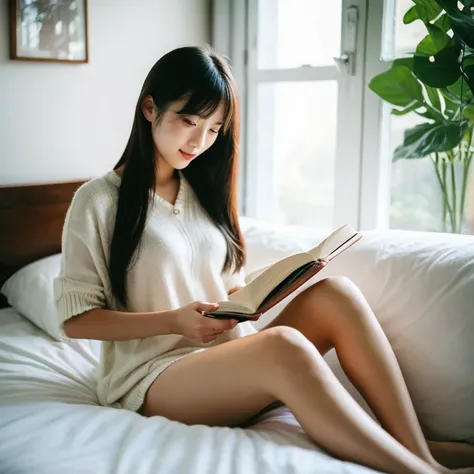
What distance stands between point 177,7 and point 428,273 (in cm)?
154

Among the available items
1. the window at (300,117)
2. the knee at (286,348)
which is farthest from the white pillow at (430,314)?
the window at (300,117)

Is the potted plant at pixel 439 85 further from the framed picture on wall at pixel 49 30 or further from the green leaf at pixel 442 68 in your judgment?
the framed picture on wall at pixel 49 30

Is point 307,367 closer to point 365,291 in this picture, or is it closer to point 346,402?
point 346,402

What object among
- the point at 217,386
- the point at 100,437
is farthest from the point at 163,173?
the point at 100,437

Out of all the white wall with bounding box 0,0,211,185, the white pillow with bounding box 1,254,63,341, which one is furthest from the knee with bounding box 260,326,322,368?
the white wall with bounding box 0,0,211,185

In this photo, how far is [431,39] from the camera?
1.85 meters

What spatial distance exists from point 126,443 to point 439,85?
121 cm

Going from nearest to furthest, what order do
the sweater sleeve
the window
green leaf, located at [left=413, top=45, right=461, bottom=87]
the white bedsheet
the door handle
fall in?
1. the white bedsheet
2. the sweater sleeve
3. green leaf, located at [left=413, top=45, right=461, bottom=87]
4. the door handle
5. the window

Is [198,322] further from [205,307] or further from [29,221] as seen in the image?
[29,221]

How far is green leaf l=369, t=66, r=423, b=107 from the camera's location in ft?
6.24

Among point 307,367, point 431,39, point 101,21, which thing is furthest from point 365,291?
point 101,21

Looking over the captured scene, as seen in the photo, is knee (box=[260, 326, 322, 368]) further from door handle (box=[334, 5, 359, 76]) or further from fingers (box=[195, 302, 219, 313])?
door handle (box=[334, 5, 359, 76])

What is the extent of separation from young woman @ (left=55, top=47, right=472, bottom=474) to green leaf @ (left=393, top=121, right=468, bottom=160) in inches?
21.8

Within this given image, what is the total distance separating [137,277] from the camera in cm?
144
